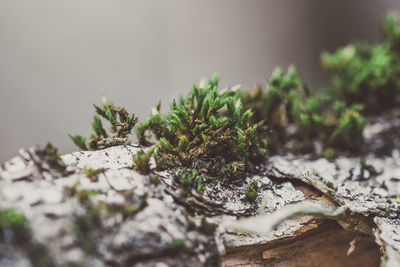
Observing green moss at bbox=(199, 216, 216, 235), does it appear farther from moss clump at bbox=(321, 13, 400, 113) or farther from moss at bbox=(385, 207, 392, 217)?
moss clump at bbox=(321, 13, 400, 113)

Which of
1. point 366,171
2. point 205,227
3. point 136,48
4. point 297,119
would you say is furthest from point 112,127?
point 136,48

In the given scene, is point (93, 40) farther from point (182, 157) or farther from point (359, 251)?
point (359, 251)

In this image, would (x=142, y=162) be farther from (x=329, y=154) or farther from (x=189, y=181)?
(x=329, y=154)

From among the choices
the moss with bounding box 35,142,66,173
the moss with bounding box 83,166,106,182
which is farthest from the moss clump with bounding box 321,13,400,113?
the moss with bounding box 35,142,66,173

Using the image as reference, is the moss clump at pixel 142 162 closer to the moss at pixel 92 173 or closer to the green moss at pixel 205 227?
the moss at pixel 92 173

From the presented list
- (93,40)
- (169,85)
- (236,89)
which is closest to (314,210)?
(236,89)

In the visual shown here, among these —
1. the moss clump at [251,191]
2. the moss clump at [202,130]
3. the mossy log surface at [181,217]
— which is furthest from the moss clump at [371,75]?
the moss clump at [251,191]
